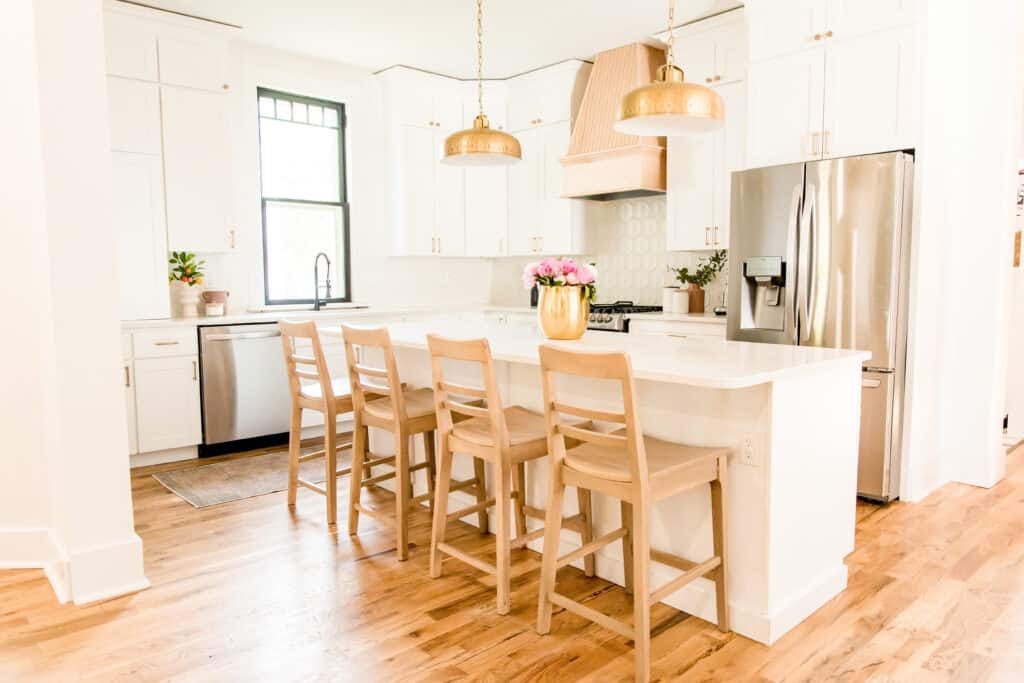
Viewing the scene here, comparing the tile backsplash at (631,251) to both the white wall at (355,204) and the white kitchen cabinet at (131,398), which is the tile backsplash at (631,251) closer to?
the white wall at (355,204)

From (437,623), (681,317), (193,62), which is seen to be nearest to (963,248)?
(681,317)

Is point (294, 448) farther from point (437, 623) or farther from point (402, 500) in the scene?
point (437, 623)

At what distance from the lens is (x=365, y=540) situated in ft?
10.5

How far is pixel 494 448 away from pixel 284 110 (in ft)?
13.6

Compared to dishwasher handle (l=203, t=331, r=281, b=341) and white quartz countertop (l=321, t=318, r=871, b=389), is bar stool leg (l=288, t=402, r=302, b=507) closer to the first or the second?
white quartz countertop (l=321, t=318, r=871, b=389)

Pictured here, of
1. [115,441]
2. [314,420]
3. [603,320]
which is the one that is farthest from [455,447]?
[314,420]

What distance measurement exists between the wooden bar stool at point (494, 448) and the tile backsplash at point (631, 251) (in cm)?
301

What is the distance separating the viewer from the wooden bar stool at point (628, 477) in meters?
2.05

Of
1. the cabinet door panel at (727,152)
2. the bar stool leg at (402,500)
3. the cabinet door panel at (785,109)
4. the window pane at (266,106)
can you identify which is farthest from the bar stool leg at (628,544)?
the window pane at (266,106)

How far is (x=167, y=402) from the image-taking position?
4.57m

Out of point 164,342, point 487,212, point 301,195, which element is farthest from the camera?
point 487,212

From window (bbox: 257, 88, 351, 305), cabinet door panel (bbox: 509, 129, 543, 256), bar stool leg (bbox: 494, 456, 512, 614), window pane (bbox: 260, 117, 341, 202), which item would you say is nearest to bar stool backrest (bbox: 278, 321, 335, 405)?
bar stool leg (bbox: 494, 456, 512, 614)

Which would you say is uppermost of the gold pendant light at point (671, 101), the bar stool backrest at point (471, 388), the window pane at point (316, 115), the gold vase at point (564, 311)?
the window pane at point (316, 115)

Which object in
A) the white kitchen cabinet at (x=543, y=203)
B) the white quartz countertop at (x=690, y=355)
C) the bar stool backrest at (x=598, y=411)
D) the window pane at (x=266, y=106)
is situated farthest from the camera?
the white kitchen cabinet at (x=543, y=203)
